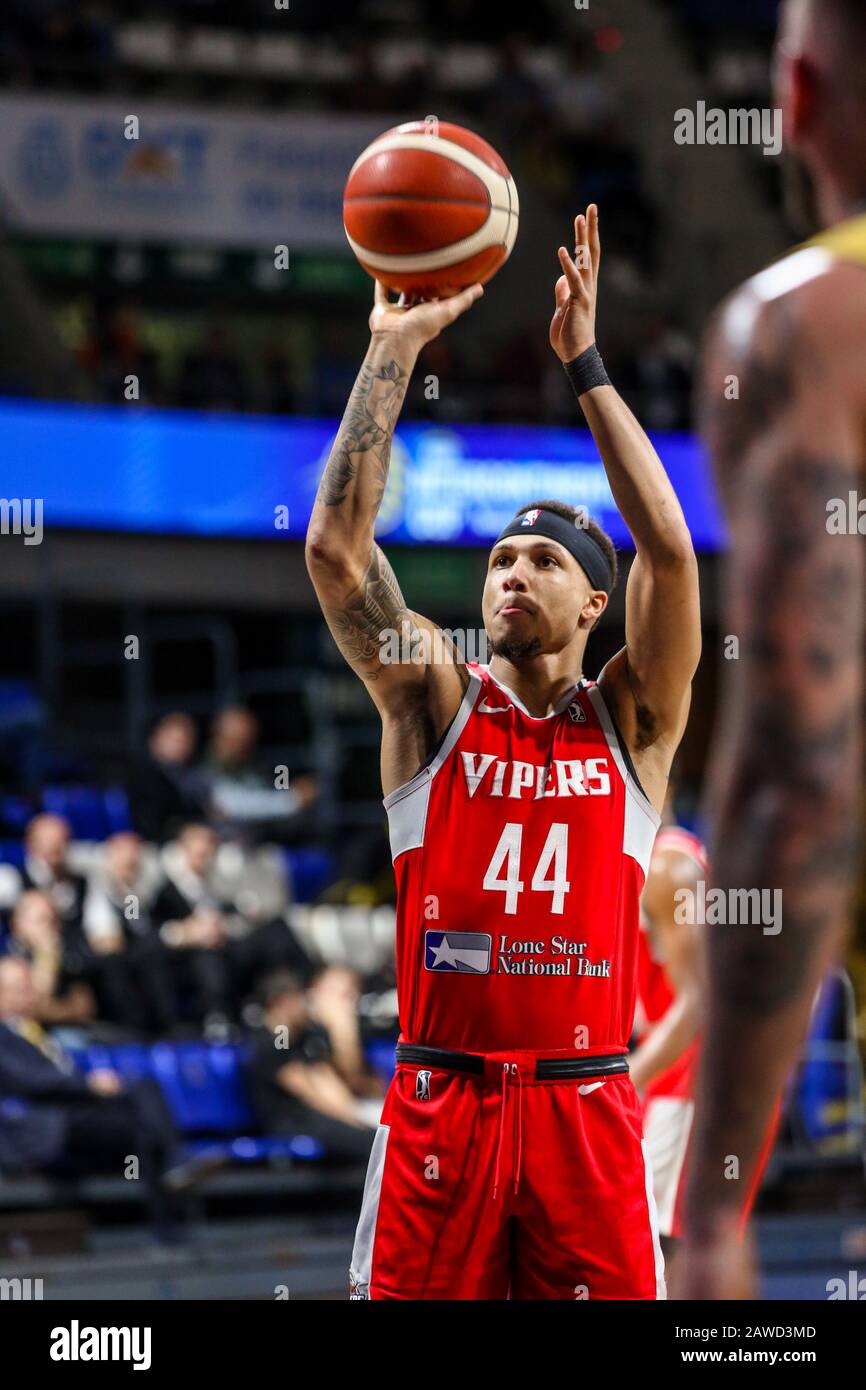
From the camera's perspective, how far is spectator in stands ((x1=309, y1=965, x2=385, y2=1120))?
883 centimetres

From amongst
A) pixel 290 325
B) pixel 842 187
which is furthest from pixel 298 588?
pixel 842 187

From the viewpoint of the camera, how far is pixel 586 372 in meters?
3.48

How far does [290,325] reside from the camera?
56.4 ft

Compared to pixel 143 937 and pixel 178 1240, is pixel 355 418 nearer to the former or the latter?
pixel 178 1240

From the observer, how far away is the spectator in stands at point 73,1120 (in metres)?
7.81

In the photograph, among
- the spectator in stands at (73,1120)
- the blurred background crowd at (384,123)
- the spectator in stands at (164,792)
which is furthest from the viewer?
the blurred background crowd at (384,123)

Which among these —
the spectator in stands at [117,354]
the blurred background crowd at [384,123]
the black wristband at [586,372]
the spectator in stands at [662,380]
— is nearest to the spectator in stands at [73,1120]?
the black wristband at [586,372]

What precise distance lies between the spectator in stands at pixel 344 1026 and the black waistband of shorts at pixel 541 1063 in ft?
17.8

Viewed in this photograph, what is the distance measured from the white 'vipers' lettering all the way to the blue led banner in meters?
8.14

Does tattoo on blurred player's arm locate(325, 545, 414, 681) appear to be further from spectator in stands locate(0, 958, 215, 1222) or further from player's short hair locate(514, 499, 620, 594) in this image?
spectator in stands locate(0, 958, 215, 1222)

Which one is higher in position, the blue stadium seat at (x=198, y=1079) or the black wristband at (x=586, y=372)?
the black wristband at (x=586, y=372)

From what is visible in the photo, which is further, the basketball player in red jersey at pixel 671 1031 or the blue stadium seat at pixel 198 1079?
the blue stadium seat at pixel 198 1079

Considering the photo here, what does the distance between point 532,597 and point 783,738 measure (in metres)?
2.21

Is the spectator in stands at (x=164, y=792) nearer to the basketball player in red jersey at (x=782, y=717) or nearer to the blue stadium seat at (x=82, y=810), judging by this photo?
the blue stadium seat at (x=82, y=810)
